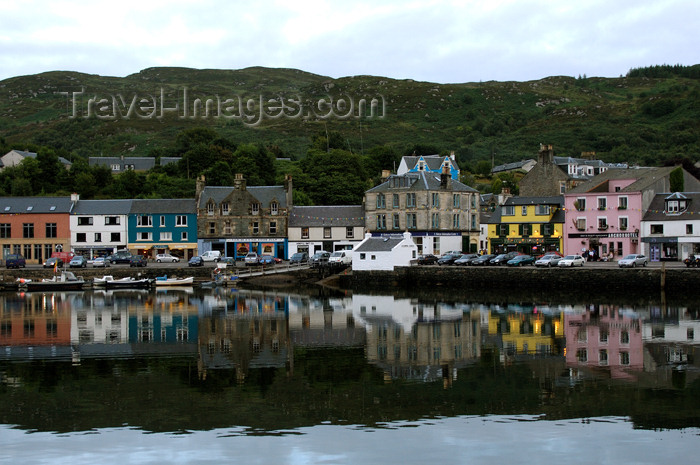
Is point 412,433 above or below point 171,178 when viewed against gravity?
below

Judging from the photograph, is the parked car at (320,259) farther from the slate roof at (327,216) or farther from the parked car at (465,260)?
the parked car at (465,260)

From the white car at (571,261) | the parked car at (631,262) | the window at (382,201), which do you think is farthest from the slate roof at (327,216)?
the parked car at (631,262)

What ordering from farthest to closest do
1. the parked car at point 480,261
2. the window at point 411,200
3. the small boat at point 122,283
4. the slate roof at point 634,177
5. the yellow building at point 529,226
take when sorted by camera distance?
the window at point 411,200 → the yellow building at point 529,226 → the slate roof at point 634,177 → the small boat at point 122,283 → the parked car at point 480,261

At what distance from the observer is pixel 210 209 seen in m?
84.7

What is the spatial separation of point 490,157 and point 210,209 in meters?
102

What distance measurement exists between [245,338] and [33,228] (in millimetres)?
53443

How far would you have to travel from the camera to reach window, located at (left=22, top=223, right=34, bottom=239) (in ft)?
273

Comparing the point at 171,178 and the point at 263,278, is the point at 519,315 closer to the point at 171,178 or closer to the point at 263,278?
the point at 263,278

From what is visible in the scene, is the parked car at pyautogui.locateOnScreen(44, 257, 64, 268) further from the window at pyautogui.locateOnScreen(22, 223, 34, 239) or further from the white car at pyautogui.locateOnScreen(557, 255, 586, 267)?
the white car at pyautogui.locateOnScreen(557, 255, 586, 267)

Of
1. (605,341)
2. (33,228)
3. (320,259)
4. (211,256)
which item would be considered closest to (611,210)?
(320,259)

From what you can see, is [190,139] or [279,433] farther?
[190,139]

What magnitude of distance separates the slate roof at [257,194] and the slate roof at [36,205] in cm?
1446

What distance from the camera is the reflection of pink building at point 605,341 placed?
99.7 ft

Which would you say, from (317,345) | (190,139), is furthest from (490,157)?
(317,345)
